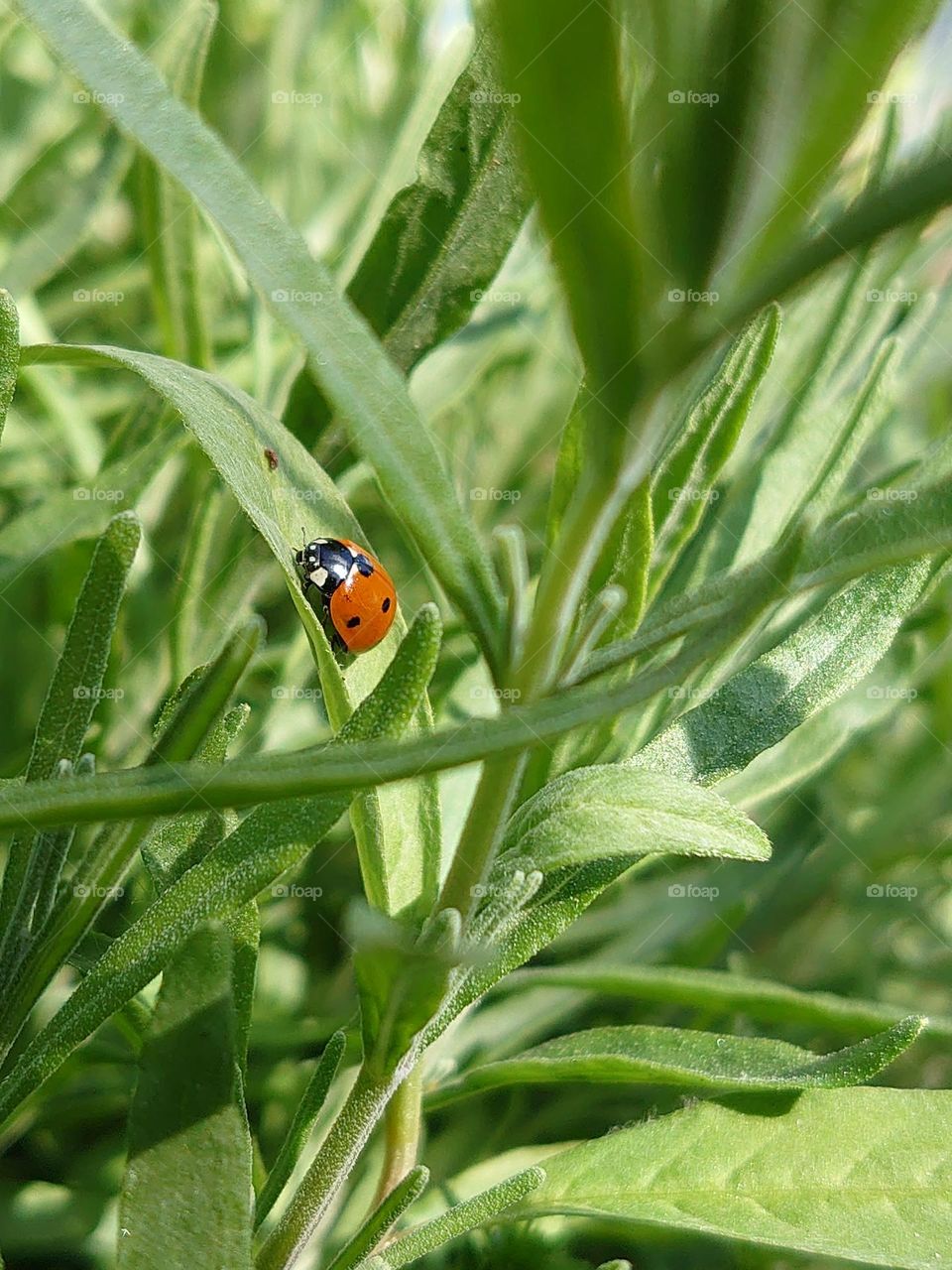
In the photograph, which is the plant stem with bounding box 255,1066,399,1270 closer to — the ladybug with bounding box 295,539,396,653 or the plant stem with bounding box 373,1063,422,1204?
the plant stem with bounding box 373,1063,422,1204

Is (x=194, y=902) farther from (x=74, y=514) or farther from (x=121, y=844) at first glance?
(x=74, y=514)

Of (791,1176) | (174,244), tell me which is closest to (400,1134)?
(791,1176)

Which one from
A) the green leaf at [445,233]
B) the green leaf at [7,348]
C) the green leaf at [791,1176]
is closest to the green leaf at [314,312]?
the green leaf at [7,348]

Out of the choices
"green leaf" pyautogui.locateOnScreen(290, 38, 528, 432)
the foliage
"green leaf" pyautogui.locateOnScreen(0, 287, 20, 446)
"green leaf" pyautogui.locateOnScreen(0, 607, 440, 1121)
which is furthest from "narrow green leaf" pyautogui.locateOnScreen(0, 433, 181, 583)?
"green leaf" pyautogui.locateOnScreen(0, 607, 440, 1121)

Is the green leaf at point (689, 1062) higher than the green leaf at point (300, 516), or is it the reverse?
the green leaf at point (300, 516)

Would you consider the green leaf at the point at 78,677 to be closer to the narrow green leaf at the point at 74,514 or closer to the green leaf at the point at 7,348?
the green leaf at the point at 7,348

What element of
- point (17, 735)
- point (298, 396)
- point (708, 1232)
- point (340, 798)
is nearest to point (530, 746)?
point (340, 798)
